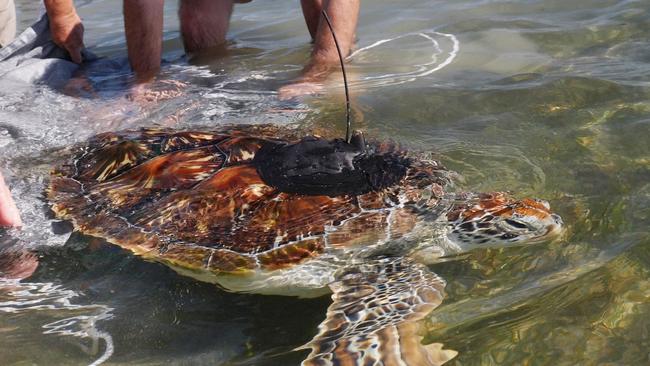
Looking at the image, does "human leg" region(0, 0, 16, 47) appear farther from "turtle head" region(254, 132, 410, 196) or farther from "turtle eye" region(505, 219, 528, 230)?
"turtle eye" region(505, 219, 528, 230)

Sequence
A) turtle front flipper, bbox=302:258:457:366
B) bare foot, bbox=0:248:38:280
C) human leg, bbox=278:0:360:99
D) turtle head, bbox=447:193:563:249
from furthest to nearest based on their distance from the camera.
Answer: human leg, bbox=278:0:360:99 < bare foot, bbox=0:248:38:280 < turtle head, bbox=447:193:563:249 < turtle front flipper, bbox=302:258:457:366

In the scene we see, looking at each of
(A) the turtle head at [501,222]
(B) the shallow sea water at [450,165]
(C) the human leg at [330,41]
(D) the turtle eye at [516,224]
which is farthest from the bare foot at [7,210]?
(C) the human leg at [330,41]

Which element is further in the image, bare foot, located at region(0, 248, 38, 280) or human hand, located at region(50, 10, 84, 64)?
human hand, located at region(50, 10, 84, 64)

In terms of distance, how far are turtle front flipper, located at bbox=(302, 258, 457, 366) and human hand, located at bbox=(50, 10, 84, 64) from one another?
10.2 ft

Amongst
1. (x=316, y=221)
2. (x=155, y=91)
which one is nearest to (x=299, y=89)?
(x=155, y=91)

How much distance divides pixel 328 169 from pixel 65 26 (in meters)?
2.88

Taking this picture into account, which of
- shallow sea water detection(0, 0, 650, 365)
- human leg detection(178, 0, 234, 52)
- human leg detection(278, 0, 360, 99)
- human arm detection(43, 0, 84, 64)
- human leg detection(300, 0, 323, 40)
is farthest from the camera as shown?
human leg detection(178, 0, 234, 52)

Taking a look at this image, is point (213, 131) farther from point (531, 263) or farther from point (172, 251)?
point (531, 263)

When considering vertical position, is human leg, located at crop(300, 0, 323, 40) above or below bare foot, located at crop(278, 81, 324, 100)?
above

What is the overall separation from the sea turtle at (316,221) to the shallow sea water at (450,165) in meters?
0.07

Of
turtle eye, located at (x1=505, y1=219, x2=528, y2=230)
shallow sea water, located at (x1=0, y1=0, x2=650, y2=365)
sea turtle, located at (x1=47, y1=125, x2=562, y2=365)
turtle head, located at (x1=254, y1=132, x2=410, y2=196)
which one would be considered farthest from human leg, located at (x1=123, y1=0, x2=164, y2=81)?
turtle eye, located at (x1=505, y1=219, x2=528, y2=230)

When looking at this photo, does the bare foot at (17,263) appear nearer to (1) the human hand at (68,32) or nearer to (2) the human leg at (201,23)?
(1) the human hand at (68,32)

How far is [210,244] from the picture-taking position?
2.22 metres

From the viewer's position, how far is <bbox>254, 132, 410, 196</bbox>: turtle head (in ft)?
7.55
